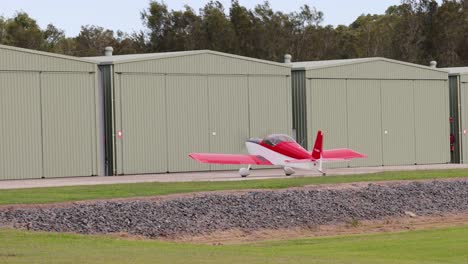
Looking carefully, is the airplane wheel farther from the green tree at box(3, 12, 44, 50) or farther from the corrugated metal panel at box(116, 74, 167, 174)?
the green tree at box(3, 12, 44, 50)

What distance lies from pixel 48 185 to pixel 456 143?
83.9 feet

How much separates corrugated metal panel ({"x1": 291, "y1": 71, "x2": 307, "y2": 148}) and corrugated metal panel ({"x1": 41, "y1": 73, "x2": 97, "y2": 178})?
10439mm

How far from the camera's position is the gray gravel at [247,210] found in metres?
30.6

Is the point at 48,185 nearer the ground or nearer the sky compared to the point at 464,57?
nearer the ground

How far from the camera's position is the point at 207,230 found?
107 feet

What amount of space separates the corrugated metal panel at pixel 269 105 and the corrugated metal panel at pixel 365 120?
3.24 meters

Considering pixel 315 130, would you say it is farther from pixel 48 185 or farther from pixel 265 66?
pixel 48 185

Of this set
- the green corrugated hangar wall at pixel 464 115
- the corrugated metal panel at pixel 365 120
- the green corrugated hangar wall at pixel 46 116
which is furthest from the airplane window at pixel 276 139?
the green corrugated hangar wall at pixel 464 115

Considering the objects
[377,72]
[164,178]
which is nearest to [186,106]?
[164,178]

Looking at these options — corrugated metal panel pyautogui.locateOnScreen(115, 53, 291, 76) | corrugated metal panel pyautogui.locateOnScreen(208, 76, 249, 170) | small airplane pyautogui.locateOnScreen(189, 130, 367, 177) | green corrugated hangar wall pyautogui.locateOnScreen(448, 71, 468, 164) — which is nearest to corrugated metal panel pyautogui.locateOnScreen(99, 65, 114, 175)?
corrugated metal panel pyautogui.locateOnScreen(115, 53, 291, 76)

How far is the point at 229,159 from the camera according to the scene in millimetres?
47344

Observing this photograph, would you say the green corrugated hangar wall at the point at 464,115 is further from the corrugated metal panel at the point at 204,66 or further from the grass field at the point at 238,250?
the grass field at the point at 238,250

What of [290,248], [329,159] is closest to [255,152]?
[329,159]

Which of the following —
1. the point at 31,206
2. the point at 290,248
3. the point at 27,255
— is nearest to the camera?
the point at 27,255
